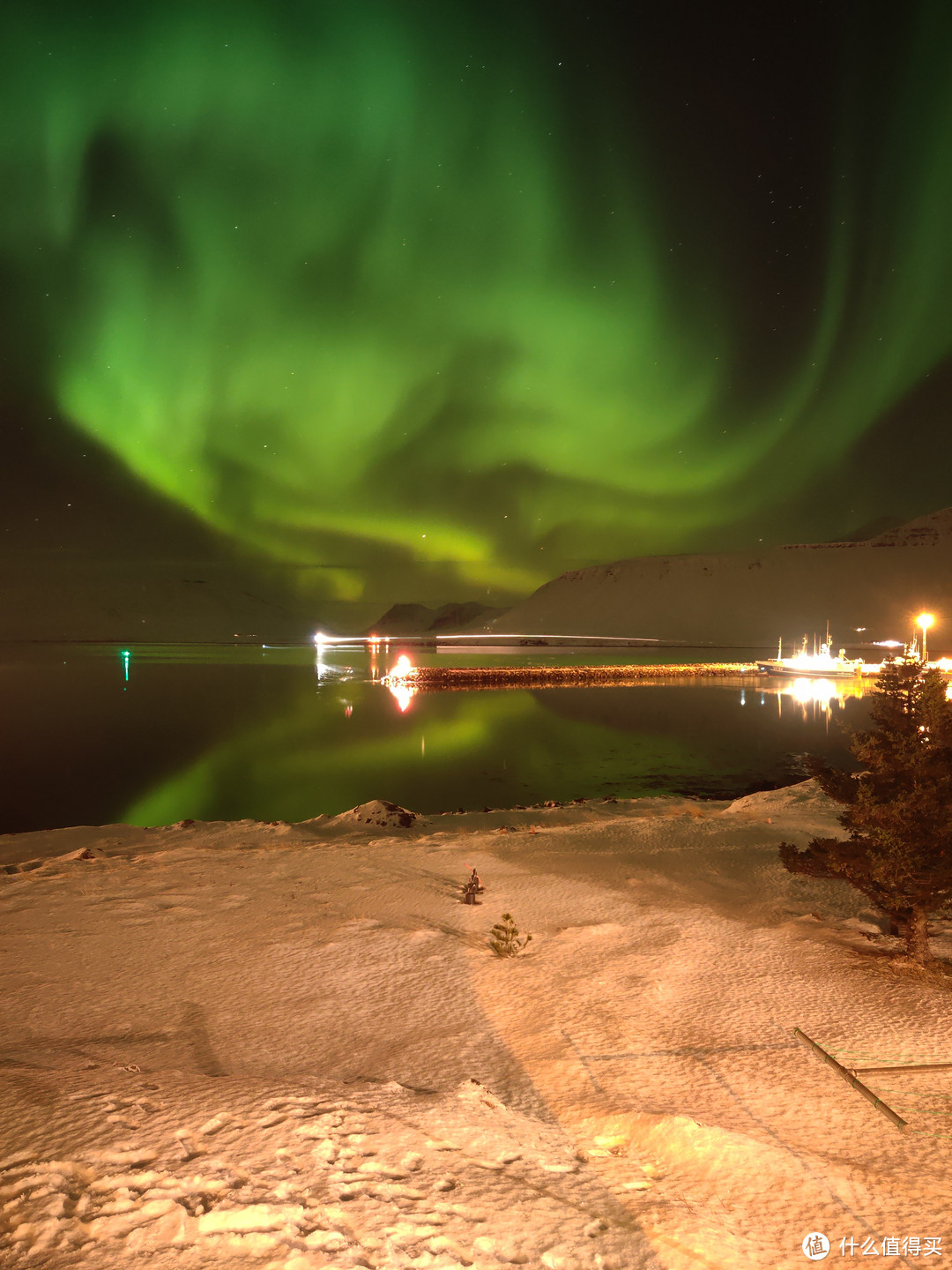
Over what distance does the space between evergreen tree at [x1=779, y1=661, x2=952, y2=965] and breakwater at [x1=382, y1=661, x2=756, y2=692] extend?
6760 cm

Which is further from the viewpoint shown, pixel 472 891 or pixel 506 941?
pixel 472 891

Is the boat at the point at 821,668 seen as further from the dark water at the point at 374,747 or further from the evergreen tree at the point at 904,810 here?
the evergreen tree at the point at 904,810

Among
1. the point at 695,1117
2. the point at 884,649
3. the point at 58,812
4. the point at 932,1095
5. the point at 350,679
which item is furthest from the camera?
the point at 884,649

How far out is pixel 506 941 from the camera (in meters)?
9.17

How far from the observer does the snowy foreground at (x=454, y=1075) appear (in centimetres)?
422

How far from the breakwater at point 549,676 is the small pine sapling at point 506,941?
219 feet

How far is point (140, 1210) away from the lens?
13.4 ft

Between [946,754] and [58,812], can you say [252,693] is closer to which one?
[58,812]

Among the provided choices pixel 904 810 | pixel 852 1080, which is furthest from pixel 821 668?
pixel 852 1080

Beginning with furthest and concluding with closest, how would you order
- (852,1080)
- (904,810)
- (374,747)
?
(374,747) → (904,810) → (852,1080)

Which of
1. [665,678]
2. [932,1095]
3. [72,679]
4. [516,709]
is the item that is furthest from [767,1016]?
[72,679]

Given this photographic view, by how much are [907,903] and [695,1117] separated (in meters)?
4.72

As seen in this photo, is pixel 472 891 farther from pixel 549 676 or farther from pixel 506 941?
pixel 549 676

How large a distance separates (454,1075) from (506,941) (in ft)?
9.37
